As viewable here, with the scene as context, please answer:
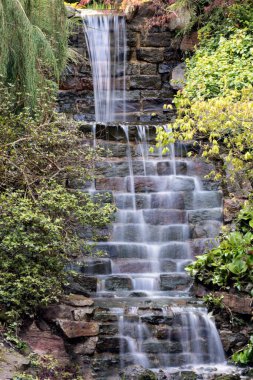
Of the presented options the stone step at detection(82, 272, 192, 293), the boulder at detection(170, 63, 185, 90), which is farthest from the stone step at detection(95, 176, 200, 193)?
the boulder at detection(170, 63, 185, 90)

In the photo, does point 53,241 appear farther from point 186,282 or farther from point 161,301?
point 186,282

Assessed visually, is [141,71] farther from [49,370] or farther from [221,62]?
[49,370]

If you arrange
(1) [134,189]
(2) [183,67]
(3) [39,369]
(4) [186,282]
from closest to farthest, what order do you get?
(3) [39,369] → (4) [186,282] → (1) [134,189] → (2) [183,67]

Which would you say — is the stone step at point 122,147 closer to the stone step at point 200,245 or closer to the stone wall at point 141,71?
the stone wall at point 141,71

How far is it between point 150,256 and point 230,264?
1968 millimetres

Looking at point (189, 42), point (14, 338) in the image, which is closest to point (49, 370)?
point (14, 338)

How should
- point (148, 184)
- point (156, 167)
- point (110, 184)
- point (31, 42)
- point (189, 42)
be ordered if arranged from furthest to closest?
point (189, 42) → point (156, 167) → point (148, 184) → point (110, 184) → point (31, 42)

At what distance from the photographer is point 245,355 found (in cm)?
841

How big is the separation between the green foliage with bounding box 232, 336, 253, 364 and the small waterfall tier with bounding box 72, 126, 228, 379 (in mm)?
312

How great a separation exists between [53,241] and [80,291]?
1.46 meters

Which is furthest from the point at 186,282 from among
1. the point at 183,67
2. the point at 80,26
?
→ the point at 80,26

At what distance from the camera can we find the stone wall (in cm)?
1616

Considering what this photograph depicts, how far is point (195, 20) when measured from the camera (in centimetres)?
1619

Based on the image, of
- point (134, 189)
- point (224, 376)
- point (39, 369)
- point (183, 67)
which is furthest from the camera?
point (183, 67)
